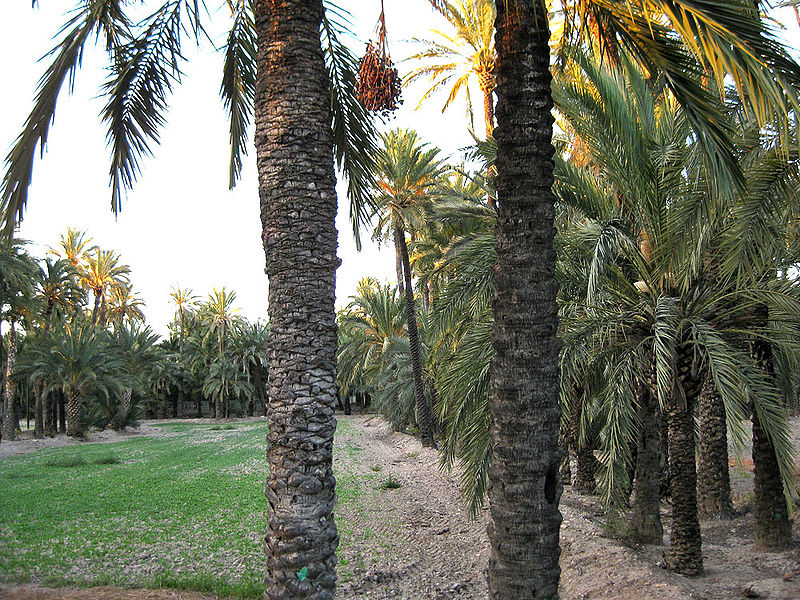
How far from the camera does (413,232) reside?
2411cm

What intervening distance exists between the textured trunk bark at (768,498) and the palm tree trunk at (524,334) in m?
6.05

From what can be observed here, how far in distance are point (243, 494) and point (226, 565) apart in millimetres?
5582

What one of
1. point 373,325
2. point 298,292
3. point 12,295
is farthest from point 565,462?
point 12,295

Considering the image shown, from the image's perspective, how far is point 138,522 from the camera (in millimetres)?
11242

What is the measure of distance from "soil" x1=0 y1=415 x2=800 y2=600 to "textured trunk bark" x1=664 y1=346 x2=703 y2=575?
0.75 feet

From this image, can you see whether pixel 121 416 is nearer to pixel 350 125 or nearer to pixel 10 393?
pixel 10 393

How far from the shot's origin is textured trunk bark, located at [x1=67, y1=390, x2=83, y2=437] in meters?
32.3

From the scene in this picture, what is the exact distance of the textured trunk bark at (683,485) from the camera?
7945 mm

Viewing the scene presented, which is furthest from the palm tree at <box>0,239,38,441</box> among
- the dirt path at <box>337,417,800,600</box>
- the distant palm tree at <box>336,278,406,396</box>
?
the dirt path at <box>337,417,800,600</box>

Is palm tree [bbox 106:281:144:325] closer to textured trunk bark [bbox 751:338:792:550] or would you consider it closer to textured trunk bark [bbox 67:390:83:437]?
textured trunk bark [bbox 67:390:83:437]

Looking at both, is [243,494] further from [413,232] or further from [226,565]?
[413,232]

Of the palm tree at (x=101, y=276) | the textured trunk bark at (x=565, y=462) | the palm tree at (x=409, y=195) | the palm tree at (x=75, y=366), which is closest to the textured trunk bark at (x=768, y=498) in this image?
the textured trunk bark at (x=565, y=462)

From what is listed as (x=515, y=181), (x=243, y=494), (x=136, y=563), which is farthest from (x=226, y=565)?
(x=515, y=181)

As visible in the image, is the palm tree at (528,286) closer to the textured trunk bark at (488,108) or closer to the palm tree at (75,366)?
the textured trunk bark at (488,108)
